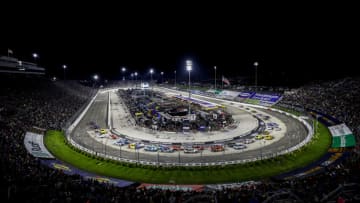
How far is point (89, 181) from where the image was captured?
23328 mm

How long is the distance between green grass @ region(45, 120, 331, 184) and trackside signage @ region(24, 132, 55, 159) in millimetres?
1587

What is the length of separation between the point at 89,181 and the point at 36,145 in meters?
22.2

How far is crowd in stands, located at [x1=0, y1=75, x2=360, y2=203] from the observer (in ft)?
48.5

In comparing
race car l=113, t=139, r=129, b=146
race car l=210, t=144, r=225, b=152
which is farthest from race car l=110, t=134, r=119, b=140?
race car l=210, t=144, r=225, b=152

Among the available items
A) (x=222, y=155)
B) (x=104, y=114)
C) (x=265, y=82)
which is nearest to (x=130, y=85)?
(x=265, y=82)

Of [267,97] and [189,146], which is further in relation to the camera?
[267,97]

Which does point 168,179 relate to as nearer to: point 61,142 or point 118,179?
point 118,179

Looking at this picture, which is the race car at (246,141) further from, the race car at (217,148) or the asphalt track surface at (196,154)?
the race car at (217,148)

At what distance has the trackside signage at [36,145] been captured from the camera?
36709 mm

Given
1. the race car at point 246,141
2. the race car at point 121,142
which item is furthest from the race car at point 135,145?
the race car at point 246,141

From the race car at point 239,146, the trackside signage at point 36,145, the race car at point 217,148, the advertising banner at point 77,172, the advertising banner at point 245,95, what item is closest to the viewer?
the advertising banner at point 77,172

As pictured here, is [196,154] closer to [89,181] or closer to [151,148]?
[151,148]

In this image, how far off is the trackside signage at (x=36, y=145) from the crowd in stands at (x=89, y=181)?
54.8 inches

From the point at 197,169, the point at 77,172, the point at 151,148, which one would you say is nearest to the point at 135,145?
the point at 151,148
